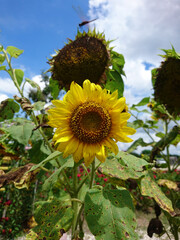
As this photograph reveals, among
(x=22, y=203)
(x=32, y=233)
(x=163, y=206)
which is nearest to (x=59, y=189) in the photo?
(x=32, y=233)

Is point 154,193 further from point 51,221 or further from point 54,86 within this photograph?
point 54,86

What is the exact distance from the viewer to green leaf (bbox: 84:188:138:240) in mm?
799

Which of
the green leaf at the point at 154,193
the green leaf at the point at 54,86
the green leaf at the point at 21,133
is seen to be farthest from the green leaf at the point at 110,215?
the green leaf at the point at 54,86

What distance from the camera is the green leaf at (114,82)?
1.25 meters

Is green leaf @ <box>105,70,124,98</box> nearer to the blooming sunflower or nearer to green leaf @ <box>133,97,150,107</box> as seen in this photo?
the blooming sunflower

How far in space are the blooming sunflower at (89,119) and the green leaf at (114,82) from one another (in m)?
0.34

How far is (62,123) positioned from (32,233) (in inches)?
20.1

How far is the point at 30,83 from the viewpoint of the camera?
1.30 metres

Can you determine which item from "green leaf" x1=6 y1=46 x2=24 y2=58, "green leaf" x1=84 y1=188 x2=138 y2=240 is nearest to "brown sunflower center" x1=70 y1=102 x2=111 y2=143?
"green leaf" x1=84 y1=188 x2=138 y2=240

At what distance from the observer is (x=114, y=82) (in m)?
1.26

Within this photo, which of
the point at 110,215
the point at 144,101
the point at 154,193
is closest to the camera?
the point at 110,215

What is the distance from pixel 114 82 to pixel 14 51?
2.22 feet

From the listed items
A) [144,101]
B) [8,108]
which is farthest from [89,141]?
[144,101]

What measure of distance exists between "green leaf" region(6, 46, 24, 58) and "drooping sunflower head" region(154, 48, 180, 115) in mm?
975
